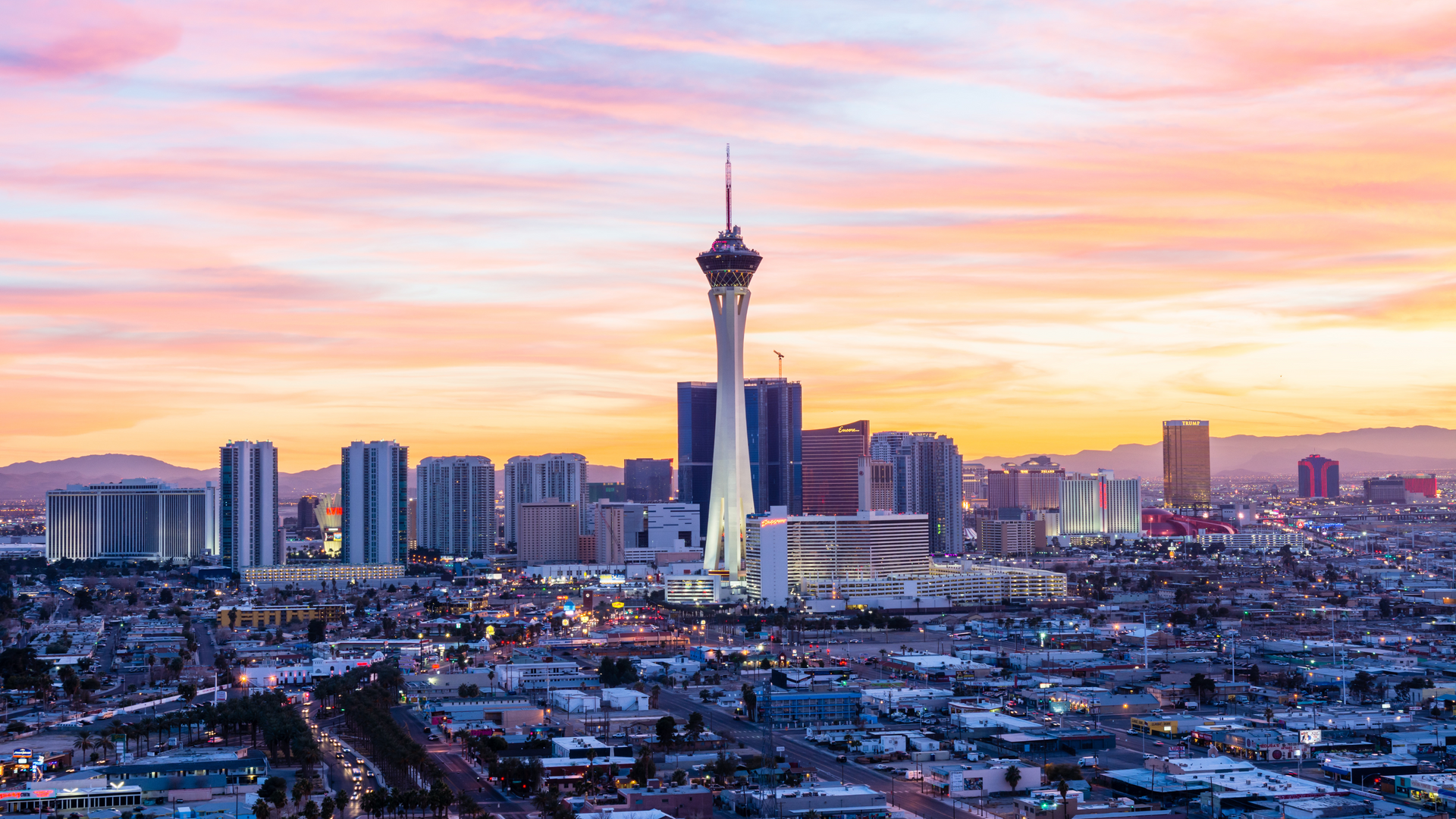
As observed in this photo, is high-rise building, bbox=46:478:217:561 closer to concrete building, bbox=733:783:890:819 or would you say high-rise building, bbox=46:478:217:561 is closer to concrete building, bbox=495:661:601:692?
concrete building, bbox=495:661:601:692

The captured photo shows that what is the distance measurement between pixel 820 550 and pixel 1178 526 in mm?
79028

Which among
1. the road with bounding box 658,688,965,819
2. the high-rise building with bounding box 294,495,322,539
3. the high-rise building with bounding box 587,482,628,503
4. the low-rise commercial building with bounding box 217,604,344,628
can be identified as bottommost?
the road with bounding box 658,688,965,819

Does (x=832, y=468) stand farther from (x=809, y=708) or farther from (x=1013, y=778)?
(x=1013, y=778)

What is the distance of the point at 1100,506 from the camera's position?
17062cm

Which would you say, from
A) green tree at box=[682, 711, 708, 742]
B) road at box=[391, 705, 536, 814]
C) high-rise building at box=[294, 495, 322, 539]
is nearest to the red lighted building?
high-rise building at box=[294, 495, 322, 539]

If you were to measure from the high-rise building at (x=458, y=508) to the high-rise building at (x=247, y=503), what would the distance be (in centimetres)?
2506

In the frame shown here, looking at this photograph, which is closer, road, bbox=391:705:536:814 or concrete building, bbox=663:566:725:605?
road, bbox=391:705:536:814

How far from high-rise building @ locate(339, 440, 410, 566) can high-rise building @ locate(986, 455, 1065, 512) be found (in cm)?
7964

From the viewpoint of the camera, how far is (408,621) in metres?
76.2

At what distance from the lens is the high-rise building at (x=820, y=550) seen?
277 ft

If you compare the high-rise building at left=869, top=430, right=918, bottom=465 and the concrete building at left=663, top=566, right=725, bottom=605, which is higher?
the high-rise building at left=869, top=430, right=918, bottom=465

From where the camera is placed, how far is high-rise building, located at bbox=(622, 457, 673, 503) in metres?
171

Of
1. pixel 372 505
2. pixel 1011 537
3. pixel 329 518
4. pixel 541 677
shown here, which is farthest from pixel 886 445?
pixel 541 677

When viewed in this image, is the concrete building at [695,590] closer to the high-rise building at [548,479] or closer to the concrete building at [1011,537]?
the concrete building at [1011,537]
